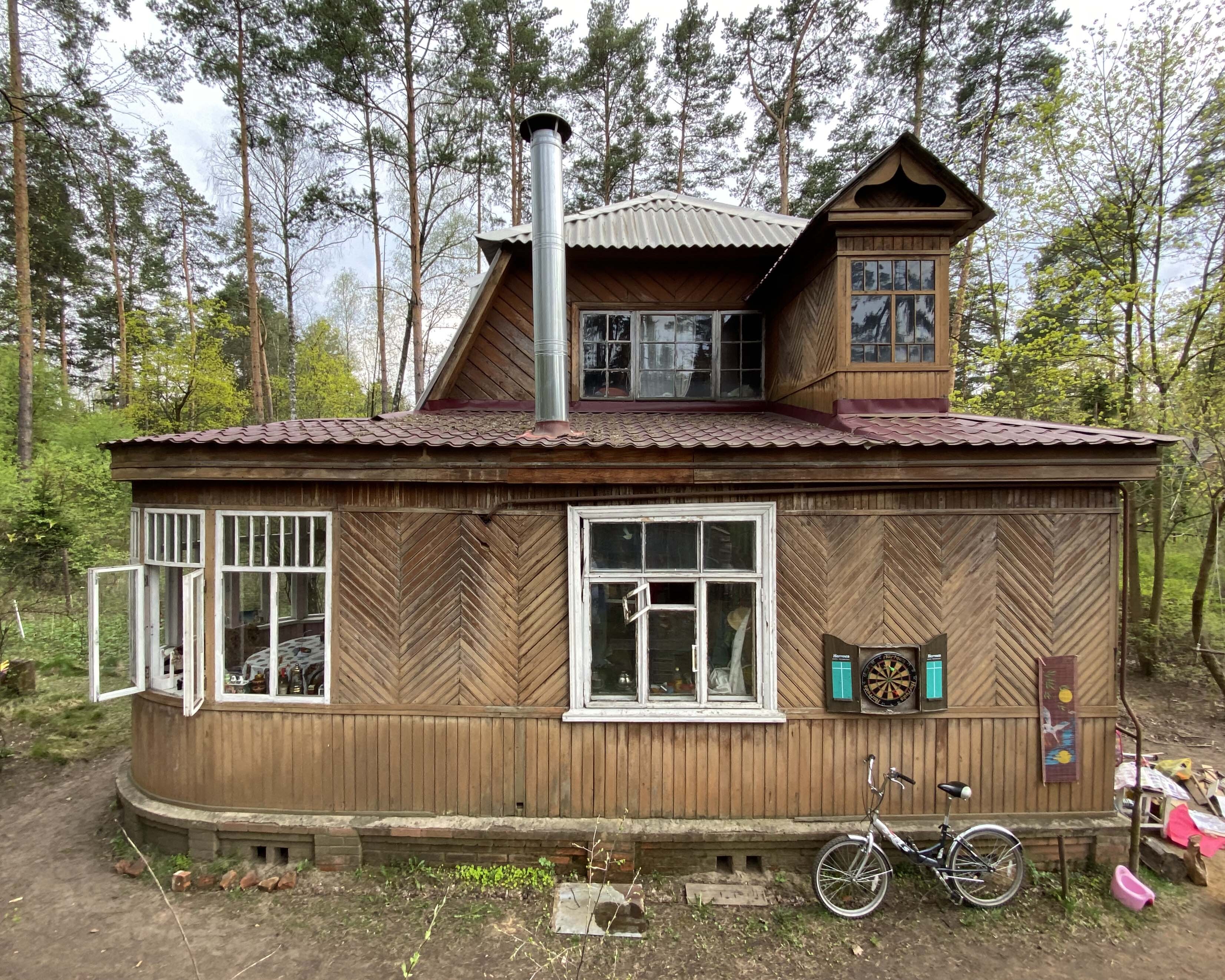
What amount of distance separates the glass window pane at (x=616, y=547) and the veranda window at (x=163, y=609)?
351 centimetres

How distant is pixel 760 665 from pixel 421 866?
3.35 metres

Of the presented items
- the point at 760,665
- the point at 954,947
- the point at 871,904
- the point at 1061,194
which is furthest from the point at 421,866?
the point at 1061,194

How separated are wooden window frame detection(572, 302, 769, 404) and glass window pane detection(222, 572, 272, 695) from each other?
4.63 meters

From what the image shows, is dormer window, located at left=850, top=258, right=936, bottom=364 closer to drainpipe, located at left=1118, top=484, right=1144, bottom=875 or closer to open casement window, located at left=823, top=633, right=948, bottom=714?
drainpipe, located at left=1118, top=484, right=1144, bottom=875

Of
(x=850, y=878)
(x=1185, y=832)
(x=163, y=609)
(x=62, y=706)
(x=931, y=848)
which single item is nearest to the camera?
(x=850, y=878)

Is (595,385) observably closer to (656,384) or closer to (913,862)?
(656,384)

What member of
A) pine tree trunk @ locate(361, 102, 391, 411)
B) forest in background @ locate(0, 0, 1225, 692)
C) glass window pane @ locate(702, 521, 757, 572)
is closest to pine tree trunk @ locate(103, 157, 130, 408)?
forest in background @ locate(0, 0, 1225, 692)

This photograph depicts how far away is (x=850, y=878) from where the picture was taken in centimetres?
426

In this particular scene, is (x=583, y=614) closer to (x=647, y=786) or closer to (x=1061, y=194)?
(x=647, y=786)

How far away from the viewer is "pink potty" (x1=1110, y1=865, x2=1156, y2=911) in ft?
14.0

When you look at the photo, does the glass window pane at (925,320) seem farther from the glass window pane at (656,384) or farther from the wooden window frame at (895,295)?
the glass window pane at (656,384)

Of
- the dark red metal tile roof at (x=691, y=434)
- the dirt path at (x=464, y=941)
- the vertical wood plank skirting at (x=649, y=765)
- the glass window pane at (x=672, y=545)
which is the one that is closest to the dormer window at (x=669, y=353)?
the dark red metal tile roof at (x=691, y=434)

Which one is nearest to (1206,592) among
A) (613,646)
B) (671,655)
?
(671,655)

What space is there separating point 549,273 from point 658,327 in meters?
2.53
